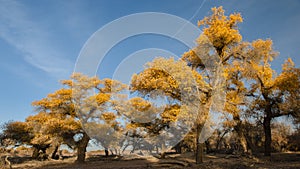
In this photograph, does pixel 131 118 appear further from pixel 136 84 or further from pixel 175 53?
pixel 175 53

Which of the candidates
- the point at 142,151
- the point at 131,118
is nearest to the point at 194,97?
the point at 131,118

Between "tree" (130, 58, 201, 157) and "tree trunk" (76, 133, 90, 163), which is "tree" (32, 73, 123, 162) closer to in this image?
"tree trunk" (76, 133, 90, 163)

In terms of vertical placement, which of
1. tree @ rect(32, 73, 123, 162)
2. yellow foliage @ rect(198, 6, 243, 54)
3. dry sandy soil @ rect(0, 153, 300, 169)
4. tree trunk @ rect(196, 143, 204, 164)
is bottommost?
dry sandy soil @ rect(0, 153, 300, 169)

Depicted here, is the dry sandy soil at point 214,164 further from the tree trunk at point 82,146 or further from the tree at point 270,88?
the tree at point 270,88

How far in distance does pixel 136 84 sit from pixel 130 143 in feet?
58.9

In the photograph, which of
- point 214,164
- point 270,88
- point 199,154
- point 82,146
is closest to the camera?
point 214,164

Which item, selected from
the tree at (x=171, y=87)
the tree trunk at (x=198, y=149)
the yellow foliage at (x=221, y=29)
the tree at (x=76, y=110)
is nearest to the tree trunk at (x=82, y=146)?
the tree at (x=76, y=110)

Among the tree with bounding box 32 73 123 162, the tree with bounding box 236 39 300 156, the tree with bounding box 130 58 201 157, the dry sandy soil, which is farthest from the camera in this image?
the tree with bounding box 32 73 123 162

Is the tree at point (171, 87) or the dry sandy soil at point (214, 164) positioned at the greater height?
the tree at point (171, 87)

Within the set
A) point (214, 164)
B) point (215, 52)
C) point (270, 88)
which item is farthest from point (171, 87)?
point (270, 88)

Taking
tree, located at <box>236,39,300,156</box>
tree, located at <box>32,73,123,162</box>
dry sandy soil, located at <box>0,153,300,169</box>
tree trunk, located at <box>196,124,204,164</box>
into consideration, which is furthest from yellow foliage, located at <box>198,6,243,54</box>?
tree, located at <box>32,73,123,162</box>

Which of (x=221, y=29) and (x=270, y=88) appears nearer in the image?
(x=221, y=29)

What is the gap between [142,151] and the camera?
99.7 feet

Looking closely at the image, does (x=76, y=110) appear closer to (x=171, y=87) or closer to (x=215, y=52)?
(x=171, y=87)
